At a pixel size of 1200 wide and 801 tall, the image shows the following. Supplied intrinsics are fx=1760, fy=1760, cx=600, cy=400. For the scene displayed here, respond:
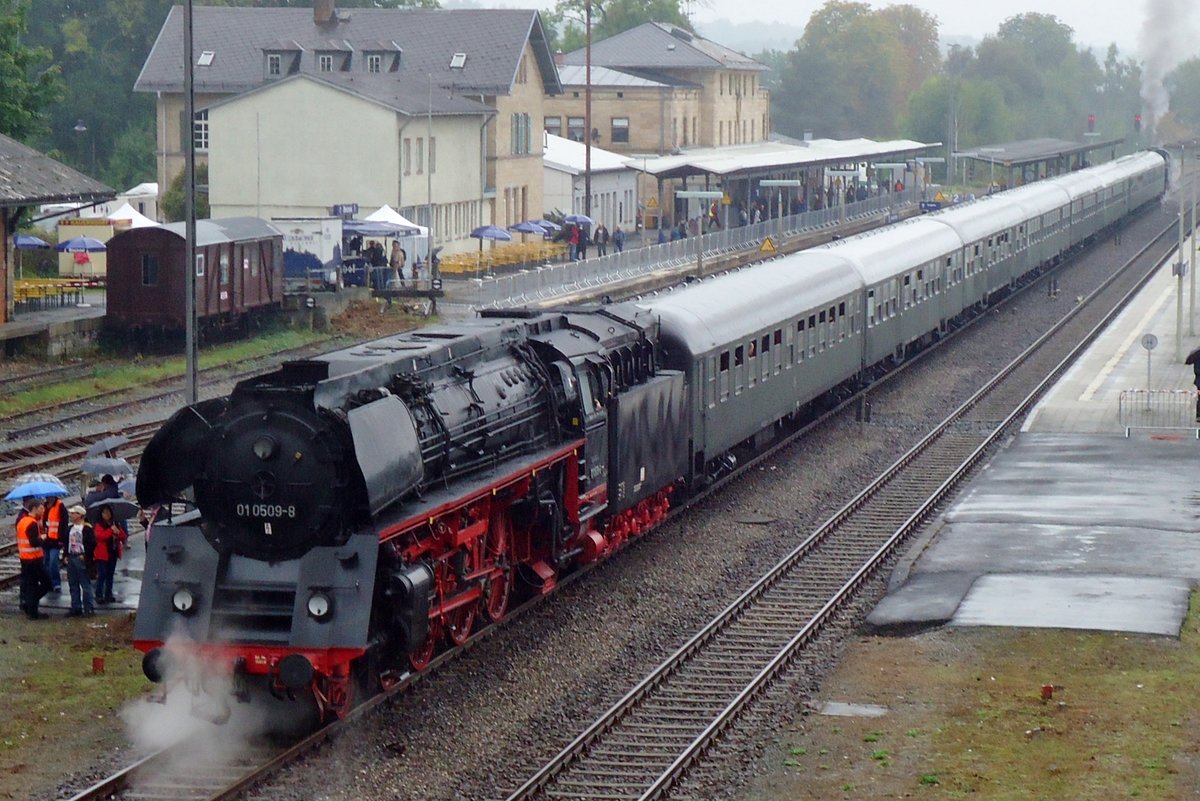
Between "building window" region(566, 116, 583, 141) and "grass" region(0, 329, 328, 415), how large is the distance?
51.4 m

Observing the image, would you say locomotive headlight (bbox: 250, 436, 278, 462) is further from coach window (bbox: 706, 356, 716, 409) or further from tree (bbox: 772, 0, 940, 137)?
tree (bbox: 772, 0, 940, 137)

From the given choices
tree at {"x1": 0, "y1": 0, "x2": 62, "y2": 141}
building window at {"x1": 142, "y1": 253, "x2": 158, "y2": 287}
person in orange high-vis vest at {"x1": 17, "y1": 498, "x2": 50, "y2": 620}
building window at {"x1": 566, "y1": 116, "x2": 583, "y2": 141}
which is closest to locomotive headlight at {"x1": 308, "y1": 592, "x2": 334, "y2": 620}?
person in orange high-vis vest at {"x1": 17, "y1": 498, "x2": 50, "y2": 620}

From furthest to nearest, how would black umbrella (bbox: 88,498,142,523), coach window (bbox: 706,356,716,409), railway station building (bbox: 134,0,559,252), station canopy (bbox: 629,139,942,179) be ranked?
1. station canopy (bbox: 629,139,942,179)
2. railway station building (bbox: 134,0,559,252)
3. coach window (bbox: 706,356,716,409)
4. black umbrella (bbox: 88,498,142,523)

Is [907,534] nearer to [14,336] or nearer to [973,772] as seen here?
[973,772]

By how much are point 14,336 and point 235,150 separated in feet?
74.6

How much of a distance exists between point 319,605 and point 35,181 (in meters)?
29.9

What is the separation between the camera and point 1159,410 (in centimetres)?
3453

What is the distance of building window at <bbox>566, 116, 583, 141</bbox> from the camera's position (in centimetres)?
9631

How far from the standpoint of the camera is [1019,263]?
189 ft

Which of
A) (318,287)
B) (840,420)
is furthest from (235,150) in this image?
(840,420)

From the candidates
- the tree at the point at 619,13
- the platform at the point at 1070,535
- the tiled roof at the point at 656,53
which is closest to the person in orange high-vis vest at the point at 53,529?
the platform at the point at 1070,535

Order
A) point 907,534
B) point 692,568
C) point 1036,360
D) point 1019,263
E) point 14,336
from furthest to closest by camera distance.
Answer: point 1019,263 < point 1036,360 < point 14,336 < point 907,534 < point 692,568

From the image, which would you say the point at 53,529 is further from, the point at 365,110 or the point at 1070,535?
the point at 365,110

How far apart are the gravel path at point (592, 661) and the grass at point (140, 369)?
15.1 m
